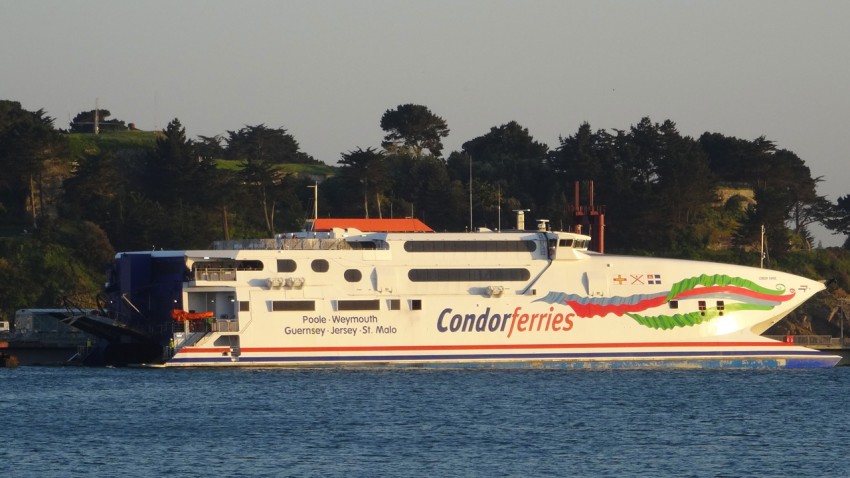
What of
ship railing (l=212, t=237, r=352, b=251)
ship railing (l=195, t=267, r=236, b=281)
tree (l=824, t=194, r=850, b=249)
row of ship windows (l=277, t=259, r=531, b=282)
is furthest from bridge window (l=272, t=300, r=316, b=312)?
tree (l=824, t=194, r=850, b=249)

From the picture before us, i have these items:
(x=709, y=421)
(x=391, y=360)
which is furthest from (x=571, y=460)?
(x=391, y=360)

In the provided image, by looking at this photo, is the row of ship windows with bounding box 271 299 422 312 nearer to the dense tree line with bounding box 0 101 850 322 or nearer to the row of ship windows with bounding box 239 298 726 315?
the row of ship windows with bounding box 239 298 726 315

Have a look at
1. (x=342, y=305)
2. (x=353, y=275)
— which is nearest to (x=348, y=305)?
(x=342, y=305)

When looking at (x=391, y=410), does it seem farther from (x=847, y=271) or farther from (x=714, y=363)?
(x=847, y=271)

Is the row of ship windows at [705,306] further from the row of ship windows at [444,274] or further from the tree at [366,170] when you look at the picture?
the tree at [366,170]

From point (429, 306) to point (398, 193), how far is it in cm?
3526

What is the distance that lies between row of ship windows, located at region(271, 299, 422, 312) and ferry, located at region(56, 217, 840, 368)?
45 mm

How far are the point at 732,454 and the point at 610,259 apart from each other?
17.3 meters

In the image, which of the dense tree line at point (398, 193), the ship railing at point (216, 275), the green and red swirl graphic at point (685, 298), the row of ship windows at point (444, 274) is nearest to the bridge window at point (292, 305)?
the row of ship windows at point (444, 274)

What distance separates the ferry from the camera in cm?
5100

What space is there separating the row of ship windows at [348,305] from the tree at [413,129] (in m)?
45.6

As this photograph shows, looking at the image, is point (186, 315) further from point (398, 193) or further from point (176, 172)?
point (398, 193)

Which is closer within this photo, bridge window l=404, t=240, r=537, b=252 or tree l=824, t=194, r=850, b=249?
bridge window l=404, t=240, r=537, b=252

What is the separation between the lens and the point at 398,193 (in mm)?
86750
